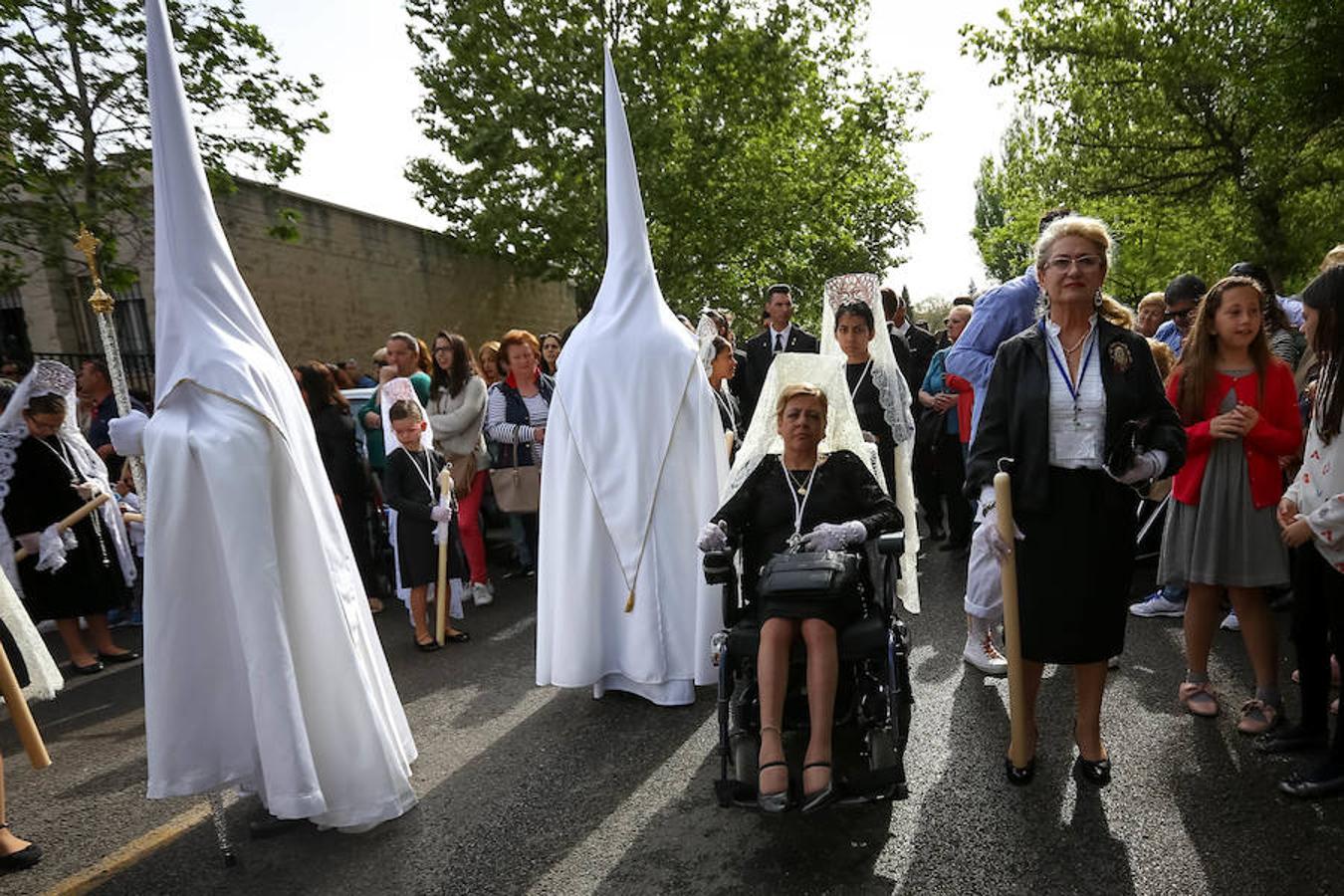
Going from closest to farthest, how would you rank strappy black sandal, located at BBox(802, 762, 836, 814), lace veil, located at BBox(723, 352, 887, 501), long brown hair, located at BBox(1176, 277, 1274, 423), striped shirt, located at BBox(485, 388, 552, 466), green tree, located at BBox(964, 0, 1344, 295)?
strappy black sandal, located at BBox(802, 762, 836, 814)
long brown hair, located at BBox(1176, 277, 1274, 423)
lace veil, located at BBox(723, 352, 887, 501)
striped shirt, located at BBox(485, 388, 552, 466)
green tree, located at BBox(964, 0, 1344, 295)

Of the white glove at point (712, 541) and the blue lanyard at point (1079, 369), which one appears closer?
the blue lanyard at point (1079, 369)

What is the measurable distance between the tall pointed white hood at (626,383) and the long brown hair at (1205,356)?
234 cm

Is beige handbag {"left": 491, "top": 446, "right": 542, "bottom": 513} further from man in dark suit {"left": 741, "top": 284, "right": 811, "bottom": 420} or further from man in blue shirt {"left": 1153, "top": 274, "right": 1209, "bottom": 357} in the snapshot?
man in blue shirt {"left": 1153, "top": 274, "right": 1209, "bottom": 357}

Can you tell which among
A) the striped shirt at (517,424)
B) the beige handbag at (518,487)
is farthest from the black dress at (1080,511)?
the beige handbag at (518,487)

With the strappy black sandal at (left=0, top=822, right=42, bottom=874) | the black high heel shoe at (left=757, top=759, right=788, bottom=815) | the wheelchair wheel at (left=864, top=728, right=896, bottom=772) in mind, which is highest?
the wheelchair wheel at (left=864, top=728, right=896, bottom=772)

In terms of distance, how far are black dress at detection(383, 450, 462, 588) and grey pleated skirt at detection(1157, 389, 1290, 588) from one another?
4651 millimetres

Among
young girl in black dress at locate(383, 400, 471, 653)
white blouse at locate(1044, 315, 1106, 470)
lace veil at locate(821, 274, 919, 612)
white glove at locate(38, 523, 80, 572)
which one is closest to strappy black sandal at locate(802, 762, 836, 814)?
white blouse at locate(1044, 315, 1106, 470)

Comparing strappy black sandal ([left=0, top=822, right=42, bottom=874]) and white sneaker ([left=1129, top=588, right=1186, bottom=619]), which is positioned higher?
white sneaker ([left=1129, top=588, right=1186, bottom=619])

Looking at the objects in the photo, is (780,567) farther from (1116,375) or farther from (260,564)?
(260,564)

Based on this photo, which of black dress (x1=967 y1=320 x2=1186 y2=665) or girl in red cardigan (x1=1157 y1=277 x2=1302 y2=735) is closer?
black dress (x1=967 y1=320 x2=1186 y2=665)

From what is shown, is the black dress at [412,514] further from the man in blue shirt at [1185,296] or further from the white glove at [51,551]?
the man in blue shirt at [1185,296]

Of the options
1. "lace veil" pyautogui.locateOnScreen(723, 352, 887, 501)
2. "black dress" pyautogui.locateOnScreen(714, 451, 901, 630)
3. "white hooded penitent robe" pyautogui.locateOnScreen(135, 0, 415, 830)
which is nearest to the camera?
"white hooded penitent robe" pyautogui.locateOnScreen(135, 0, 415, 830)

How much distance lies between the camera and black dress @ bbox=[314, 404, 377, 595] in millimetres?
7074

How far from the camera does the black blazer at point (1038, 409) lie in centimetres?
313
